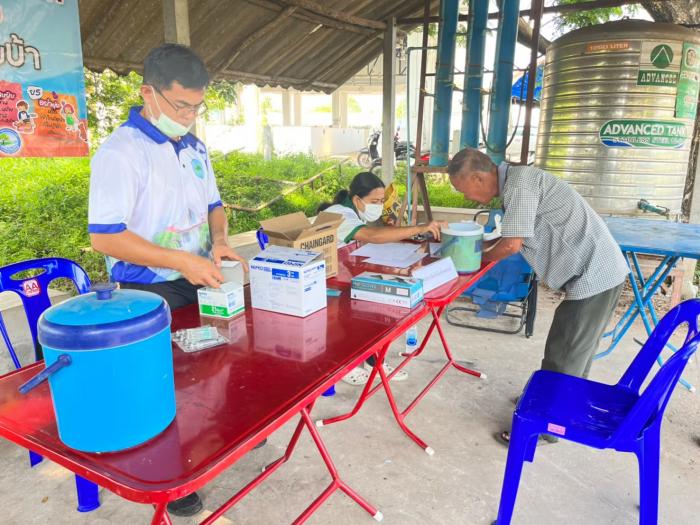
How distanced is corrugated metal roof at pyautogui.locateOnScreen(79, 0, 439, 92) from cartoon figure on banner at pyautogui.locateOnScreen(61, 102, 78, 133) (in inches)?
48.8

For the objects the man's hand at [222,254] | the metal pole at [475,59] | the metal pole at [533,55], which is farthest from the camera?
the metal pole at [475,59]

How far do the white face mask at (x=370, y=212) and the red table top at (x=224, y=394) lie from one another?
1342 millimetres

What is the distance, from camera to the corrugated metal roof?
393 cm

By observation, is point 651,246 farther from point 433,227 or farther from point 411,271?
point 411,271

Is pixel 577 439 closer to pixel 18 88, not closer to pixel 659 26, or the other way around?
pixel 18 88

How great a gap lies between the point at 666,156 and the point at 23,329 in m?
5.42

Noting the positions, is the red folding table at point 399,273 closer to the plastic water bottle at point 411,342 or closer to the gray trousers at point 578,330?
the gray trousers at point 578,330

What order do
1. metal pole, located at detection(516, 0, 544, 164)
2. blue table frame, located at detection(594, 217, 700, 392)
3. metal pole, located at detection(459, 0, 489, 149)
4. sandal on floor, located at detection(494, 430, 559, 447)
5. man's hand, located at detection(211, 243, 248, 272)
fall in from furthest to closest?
metal pole, located at detection(459, 0, 489, 149) → metal pole, located at detection(516, 0, 544, 164) → blue table frame, located at detection(594, 217, 700, 392) → sandal on floor, located at detection(494, 430, 559, 447) → man's hand, located at detection(211, 243, 248, 272)

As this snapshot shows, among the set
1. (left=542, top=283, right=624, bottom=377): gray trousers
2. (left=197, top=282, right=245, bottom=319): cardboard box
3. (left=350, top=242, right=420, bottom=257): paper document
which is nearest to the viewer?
(left=197, top=282, right=245, bottom=319): cardboard box

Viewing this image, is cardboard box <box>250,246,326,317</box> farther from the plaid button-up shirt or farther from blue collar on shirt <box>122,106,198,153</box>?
the plaid button-up shirt

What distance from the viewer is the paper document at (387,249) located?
2.77 meters

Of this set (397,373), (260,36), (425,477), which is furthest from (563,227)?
(260,36)

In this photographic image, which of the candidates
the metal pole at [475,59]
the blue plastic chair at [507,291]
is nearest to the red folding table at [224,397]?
the blue plastic chair at [507,291]

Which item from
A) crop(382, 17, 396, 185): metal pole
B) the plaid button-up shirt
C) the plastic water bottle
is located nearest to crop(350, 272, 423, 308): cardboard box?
the plaid button-up shirt
